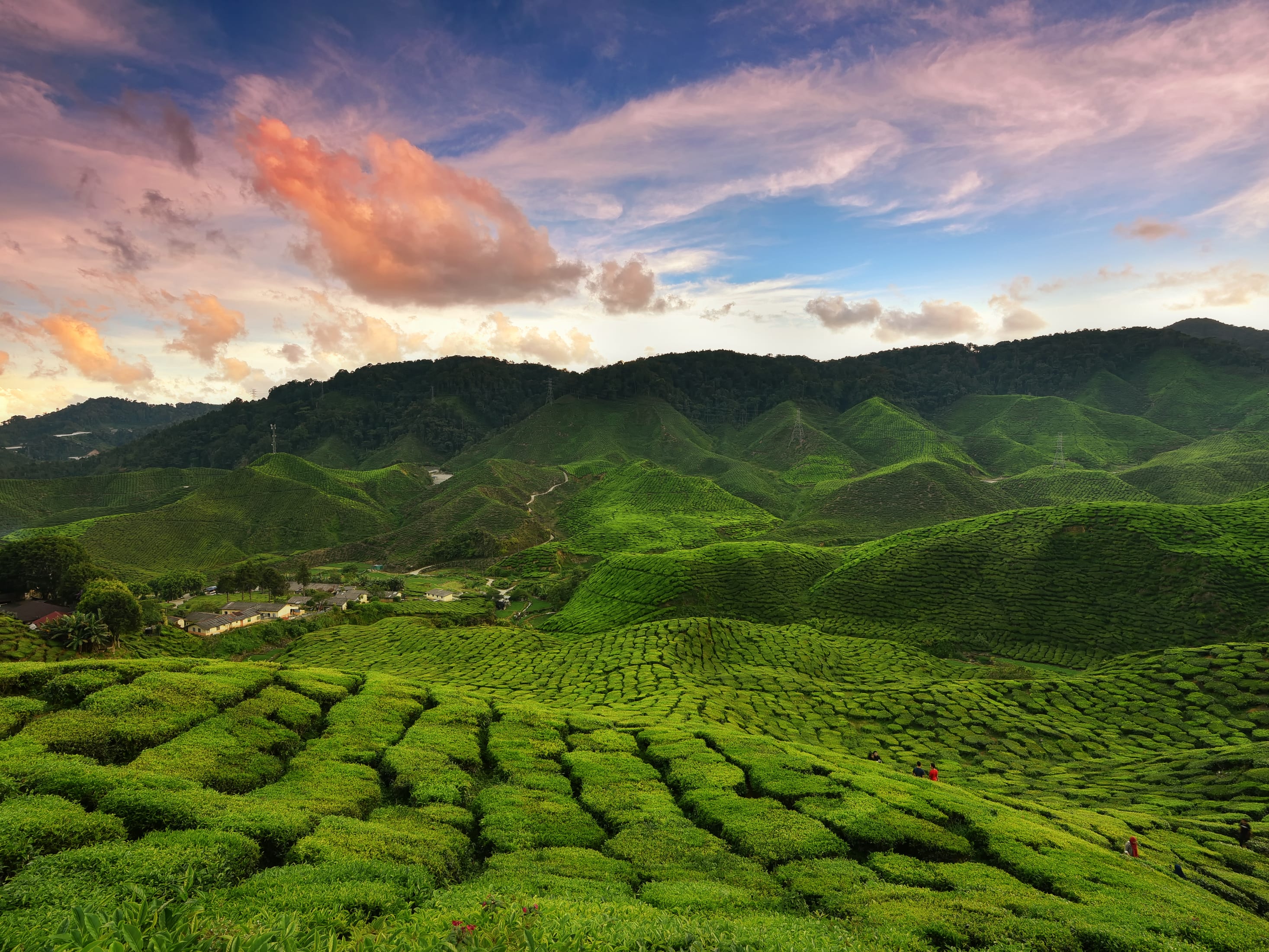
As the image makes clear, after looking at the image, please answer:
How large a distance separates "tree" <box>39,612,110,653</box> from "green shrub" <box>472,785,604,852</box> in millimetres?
57446

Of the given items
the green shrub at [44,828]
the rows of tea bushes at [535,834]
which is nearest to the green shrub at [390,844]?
the rows of tea bushes at [535,834]

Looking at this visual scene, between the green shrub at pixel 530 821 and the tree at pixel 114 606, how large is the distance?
64.0 m

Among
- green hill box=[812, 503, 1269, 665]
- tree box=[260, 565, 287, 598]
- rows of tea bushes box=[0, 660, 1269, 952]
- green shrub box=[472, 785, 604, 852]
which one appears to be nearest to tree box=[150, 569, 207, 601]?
tree box=[260, 565, 287, 598]

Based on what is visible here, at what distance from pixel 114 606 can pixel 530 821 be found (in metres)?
68.9

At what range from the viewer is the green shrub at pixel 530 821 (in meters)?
17.0

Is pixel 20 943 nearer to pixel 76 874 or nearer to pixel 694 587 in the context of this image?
pixel 76 874

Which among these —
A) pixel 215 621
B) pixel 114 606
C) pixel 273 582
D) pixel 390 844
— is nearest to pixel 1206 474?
pixel 390 844

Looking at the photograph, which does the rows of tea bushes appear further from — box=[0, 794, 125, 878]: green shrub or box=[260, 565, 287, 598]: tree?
box=[260, 565, 287, 598]: tree

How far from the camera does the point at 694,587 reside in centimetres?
8044

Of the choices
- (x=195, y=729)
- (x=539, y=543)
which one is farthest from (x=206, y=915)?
(x=539, y=543)

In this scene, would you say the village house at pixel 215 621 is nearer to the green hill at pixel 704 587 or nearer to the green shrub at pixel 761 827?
the green hill at pixel 704 587

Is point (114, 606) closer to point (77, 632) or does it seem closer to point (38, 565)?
point (77, 632)

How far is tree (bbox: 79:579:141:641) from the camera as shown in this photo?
197 feet

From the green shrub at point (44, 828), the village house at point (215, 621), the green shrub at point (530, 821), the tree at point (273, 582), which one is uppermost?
the green shrub at point (44, 828)
